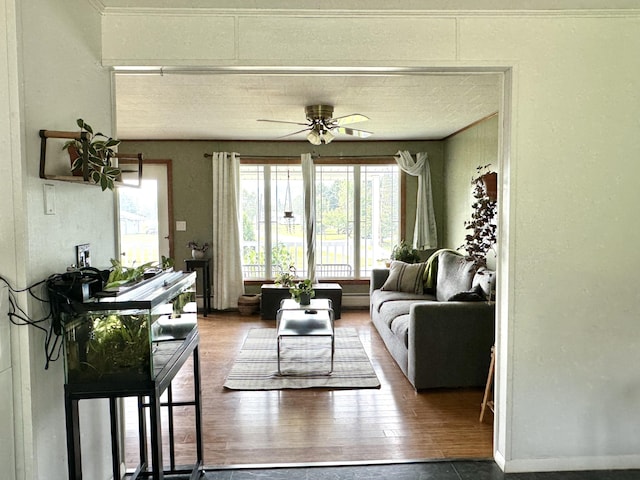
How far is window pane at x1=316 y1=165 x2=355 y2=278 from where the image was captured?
647cm

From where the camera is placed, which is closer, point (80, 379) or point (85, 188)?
point (80, 379)

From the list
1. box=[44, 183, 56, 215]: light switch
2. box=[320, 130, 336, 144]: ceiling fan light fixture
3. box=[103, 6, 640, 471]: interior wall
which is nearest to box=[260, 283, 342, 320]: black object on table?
box=[320, 130, 336, 144]: ceiling fan light fixture

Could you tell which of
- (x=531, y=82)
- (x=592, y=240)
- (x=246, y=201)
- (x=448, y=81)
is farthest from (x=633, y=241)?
(x=246, y=201)

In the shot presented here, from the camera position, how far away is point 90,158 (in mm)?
1739

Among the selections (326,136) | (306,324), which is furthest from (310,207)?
(306,324)

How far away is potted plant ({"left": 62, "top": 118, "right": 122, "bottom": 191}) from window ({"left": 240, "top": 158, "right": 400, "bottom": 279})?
4.57 metres

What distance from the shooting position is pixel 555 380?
93.6 inches

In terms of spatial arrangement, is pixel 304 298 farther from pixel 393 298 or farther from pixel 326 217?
pixel 326 217

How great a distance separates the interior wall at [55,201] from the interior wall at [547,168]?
0.88 feet

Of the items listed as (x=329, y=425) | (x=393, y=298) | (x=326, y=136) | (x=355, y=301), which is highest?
(x=326, y=136)

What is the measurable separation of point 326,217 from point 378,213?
0.76 m

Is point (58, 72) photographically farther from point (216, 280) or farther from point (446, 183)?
point (446, 183)

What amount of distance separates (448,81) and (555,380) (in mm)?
2216

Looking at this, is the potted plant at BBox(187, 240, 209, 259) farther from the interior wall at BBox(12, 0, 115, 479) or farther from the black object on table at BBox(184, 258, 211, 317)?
the interior wall at BBox(12, 0, 115, 479)
